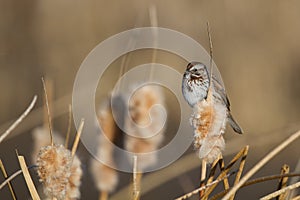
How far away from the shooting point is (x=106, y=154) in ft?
5.64

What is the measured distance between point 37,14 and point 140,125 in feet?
14.3

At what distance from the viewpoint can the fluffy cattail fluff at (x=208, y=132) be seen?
154 centimetres

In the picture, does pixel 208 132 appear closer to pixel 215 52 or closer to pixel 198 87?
pixel 198 87

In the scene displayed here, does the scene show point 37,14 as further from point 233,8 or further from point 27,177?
point 27,177

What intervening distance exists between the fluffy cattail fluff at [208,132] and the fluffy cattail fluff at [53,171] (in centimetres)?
25

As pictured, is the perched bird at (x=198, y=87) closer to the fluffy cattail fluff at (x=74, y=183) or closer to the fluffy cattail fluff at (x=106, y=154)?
the fluffy cattail fluff at (x=106, y=154)

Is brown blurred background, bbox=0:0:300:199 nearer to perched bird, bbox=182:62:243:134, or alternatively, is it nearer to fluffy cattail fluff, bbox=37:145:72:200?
perched bird, bbox=182:62:243:134

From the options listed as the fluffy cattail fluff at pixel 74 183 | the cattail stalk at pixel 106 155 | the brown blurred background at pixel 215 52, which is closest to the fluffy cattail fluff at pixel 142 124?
the cattail stalk at pixel 106 155

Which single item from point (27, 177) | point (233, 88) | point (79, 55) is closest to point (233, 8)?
point (233, 88)

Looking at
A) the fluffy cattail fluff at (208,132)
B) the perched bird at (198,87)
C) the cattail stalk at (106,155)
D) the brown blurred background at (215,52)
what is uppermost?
the brown blurred background at (215,52)

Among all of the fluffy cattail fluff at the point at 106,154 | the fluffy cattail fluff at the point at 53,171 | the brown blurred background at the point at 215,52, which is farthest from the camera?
the brown blurred background at the point at 215,52

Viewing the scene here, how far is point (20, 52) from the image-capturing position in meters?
6.05

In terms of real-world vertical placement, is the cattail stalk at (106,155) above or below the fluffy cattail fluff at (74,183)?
above

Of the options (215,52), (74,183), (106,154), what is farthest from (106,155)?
(215,52)
